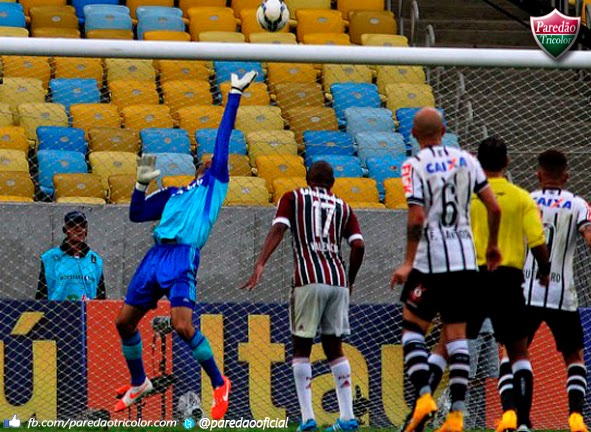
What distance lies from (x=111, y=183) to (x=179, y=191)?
3165 mm

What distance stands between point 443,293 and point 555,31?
24.9ft

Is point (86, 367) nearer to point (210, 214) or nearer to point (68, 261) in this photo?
point (68, 261)

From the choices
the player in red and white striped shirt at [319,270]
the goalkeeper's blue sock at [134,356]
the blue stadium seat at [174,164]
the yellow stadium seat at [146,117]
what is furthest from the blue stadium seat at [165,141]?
the goalkeeper's blue sock at [134,356]

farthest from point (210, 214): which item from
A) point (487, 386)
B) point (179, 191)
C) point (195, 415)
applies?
point (487, 386)

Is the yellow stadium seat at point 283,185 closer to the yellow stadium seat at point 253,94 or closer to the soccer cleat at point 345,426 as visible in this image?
the yellow stadium seat at point 253,94

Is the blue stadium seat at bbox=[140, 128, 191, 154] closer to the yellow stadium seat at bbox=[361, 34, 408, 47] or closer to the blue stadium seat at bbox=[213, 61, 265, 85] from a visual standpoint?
the blue stadium seat at bbox=[213, 61, 265, 85]

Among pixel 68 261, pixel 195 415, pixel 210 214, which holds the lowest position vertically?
pixel 195 415

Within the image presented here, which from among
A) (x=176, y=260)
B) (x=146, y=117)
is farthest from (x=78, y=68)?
(x=176, y=260)

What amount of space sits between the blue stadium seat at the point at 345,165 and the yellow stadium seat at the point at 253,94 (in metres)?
1.37

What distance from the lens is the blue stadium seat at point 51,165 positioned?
14.6 meters

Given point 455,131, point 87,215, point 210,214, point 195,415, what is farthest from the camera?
point 455,131

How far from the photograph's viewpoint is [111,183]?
566 inches

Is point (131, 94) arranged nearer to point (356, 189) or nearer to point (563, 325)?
point (356, 189)

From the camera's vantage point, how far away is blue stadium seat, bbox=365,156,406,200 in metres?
14.9
